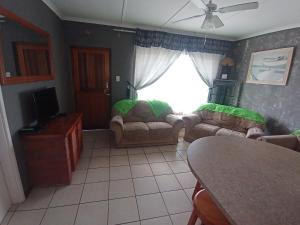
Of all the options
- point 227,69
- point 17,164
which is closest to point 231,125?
point 227,69

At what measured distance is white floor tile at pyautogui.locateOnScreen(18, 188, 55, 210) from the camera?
1.73 m

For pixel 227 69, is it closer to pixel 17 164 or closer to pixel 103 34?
pixel 103 34

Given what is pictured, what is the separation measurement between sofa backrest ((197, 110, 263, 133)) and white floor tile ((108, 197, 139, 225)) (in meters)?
2.46

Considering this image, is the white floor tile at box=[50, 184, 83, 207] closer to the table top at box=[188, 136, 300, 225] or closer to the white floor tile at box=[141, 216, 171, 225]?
the white floor tile at box=[141, 216, 171, 225]

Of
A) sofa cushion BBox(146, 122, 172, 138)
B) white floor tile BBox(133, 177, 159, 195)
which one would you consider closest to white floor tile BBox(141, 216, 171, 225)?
white floor tile BBox(133, 177, 159, 195)

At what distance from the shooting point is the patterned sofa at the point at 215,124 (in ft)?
10.3

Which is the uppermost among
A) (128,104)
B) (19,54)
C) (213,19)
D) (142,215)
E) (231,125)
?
(213,19)

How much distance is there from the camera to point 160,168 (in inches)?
99.7

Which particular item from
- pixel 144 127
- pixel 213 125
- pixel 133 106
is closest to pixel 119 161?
pixel 144 127

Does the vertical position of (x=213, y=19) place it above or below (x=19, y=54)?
above

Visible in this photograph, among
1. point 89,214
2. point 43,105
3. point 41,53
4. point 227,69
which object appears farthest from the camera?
point 227,69

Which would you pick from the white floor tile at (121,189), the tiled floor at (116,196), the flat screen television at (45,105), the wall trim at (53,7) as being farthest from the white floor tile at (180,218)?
the wall trim at (53,7)

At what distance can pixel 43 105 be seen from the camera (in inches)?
83.1

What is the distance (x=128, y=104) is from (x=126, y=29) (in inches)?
64.3
